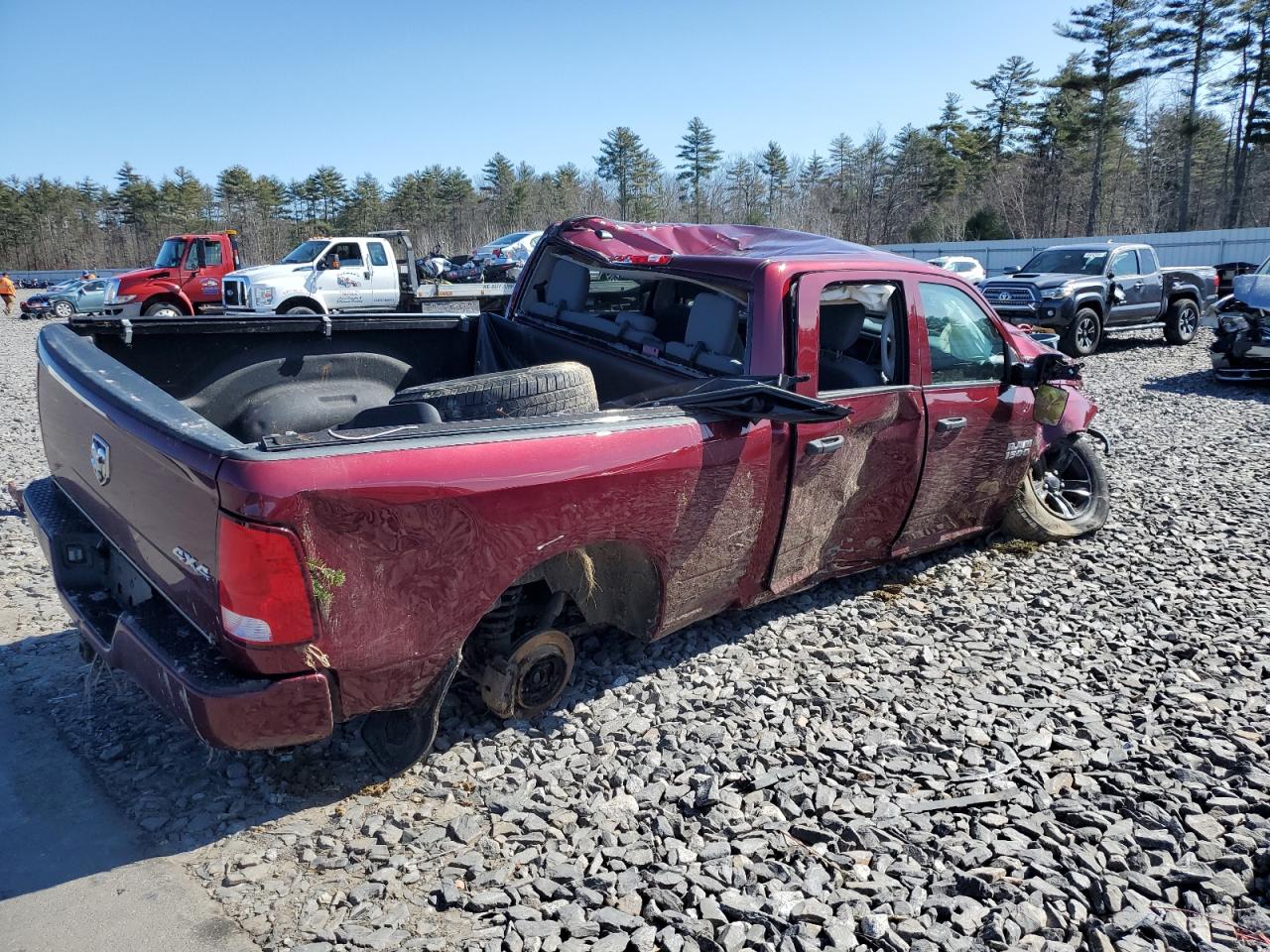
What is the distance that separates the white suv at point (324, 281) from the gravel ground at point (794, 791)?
14488 mm

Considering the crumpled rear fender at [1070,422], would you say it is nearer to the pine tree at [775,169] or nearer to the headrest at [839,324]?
the headrest at [839,324]

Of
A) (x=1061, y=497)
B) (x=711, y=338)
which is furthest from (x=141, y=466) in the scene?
(x=1061, y=497)

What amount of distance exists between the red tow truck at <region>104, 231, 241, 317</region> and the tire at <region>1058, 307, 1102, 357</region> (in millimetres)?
18277

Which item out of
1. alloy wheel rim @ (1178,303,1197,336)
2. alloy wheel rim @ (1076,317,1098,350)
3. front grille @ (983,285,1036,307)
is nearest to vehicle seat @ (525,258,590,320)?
front grille @ (983,285,1036,307)

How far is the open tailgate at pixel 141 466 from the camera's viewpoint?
7.99 feet

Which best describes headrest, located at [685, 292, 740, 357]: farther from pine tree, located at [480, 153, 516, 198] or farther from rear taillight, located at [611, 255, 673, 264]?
pine tree, located at [480, 153, 516, 198]

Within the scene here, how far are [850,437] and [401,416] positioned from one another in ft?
6.47

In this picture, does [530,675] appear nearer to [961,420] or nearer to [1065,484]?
[961,420]

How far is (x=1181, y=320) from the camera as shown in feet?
56.7

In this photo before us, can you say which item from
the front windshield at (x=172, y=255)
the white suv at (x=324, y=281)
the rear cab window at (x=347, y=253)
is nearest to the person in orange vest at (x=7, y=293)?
the front windshield at (x=172, y=255)

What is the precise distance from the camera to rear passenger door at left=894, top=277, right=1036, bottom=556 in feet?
14.7

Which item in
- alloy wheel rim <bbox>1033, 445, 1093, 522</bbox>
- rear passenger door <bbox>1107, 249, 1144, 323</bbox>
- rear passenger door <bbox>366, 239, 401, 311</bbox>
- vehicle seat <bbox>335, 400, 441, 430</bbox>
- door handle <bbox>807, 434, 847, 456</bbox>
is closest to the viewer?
vehicle seat <bbox>335, 400, 441, 430</bbox>

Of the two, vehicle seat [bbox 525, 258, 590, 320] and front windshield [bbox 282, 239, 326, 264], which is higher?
front windshield [bbox 282, 239, 326, 264]

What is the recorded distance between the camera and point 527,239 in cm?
3241
